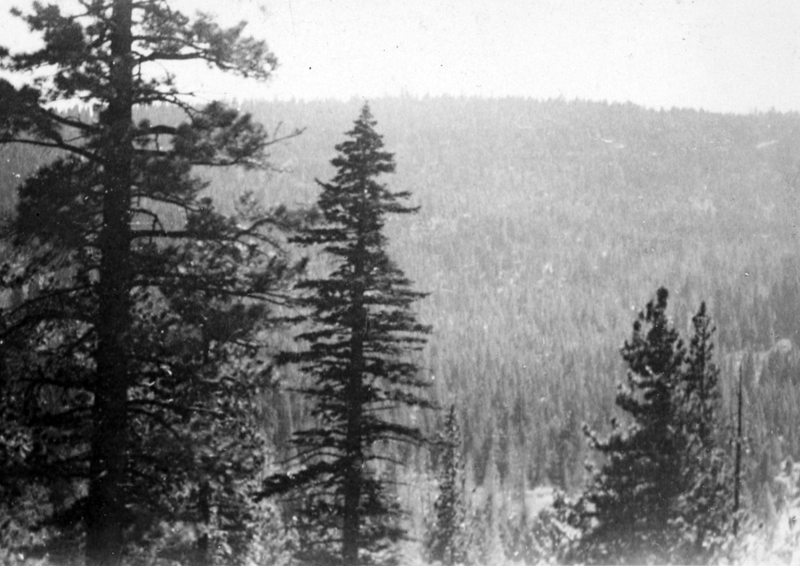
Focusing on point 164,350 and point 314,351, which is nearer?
point 164,350

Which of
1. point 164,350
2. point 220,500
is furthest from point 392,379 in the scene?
point 164,350

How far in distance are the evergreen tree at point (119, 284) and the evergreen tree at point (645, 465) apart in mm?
13191

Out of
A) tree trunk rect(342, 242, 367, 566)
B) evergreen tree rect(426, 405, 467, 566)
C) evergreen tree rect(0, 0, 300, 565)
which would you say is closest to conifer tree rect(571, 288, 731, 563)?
tree trunk rect(342, 242, 367, 566)

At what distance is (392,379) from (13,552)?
7.24m

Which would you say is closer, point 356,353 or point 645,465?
point 356,353

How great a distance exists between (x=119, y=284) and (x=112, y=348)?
767 millimetres

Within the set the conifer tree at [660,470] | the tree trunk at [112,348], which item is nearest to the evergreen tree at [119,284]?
the tree trunk at [112,348]

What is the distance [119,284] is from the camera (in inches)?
380

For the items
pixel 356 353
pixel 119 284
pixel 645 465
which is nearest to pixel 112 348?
pixel 119 284

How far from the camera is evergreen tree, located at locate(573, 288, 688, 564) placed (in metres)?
20.0

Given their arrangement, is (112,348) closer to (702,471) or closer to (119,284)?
(119,284)

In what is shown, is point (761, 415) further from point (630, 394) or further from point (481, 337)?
point (630, 394)

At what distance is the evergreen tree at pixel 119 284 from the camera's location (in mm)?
9516

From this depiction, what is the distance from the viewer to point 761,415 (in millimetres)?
120562
